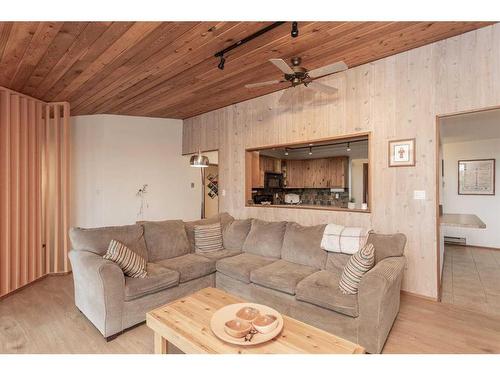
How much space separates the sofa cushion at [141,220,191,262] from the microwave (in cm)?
358

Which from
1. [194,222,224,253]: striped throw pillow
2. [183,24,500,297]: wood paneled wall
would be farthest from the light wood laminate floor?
[194,222,224,253]: striped throw pillow

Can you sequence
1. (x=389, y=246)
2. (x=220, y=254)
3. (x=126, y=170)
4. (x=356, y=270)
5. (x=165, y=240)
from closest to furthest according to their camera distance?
(x=356, y=270) → (x=389, y=246) → (x=165, y=240) → (x=220, y=254) → (x=126, y=170)

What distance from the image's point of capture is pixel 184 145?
5.85 meters

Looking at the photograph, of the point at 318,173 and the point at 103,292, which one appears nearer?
the point at 103,292

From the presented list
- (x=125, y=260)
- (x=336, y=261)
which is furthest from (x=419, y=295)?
(x=125, y=260)

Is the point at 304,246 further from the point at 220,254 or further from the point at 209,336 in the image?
the point at 209,336

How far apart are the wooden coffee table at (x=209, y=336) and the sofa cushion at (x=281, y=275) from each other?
2.28ft

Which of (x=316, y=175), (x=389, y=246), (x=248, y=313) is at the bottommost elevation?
(x=248, y=313)

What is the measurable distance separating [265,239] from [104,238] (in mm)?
1836

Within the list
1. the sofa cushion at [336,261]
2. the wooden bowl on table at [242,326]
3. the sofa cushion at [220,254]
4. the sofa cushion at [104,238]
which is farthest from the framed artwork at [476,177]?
the sofa cushion at [104,238]

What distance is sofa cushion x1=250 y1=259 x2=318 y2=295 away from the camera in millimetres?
2484

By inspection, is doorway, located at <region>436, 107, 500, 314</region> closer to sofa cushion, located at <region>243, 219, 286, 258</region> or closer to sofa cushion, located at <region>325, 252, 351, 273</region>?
sofa cushion, located at <region>325, 252, 351, 273</region>

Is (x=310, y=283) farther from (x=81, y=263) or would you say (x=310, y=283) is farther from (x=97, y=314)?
(x=81, y=263)

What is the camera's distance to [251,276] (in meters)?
2.77
